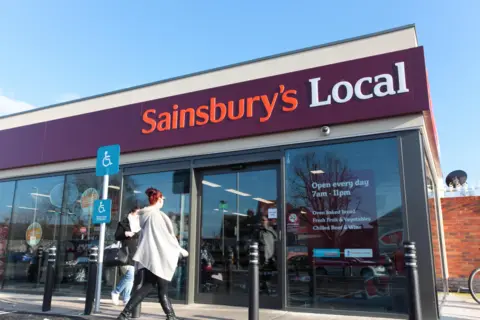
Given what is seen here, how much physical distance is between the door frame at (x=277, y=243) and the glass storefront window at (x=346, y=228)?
0.14 m

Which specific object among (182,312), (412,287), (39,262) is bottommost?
(182,312)

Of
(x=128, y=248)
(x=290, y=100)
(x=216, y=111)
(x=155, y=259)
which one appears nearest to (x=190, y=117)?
(x=216, y=111)

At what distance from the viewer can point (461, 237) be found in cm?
862

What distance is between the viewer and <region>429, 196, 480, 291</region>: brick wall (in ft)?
27.7

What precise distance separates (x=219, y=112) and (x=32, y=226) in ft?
18.5

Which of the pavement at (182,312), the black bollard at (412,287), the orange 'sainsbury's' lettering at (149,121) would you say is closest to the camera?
the black bollard at (412,287)

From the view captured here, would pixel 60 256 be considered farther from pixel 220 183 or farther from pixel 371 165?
pixel 371 165

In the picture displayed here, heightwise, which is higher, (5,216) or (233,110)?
(233,110)

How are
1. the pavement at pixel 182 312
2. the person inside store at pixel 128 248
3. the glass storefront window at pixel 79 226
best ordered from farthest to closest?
the glass storefront window at pixel 79 226
the person inside store at pixel 128 248
the pavement at pixel 182 312

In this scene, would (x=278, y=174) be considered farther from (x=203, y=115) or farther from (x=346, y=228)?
(x=203, y=115)

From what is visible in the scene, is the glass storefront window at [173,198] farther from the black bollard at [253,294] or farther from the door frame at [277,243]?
the black bollard at [253,294]

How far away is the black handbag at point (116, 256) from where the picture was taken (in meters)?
6.60

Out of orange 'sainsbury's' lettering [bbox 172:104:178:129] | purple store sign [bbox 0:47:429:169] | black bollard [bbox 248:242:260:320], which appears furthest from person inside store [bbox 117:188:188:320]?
orange 'sainsbury's' lettering [bbox 172:104:178:129]

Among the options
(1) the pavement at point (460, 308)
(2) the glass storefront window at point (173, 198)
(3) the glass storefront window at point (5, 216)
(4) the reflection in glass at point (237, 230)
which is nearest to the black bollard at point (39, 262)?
(3) the glass storefront window at point (5, 216)
